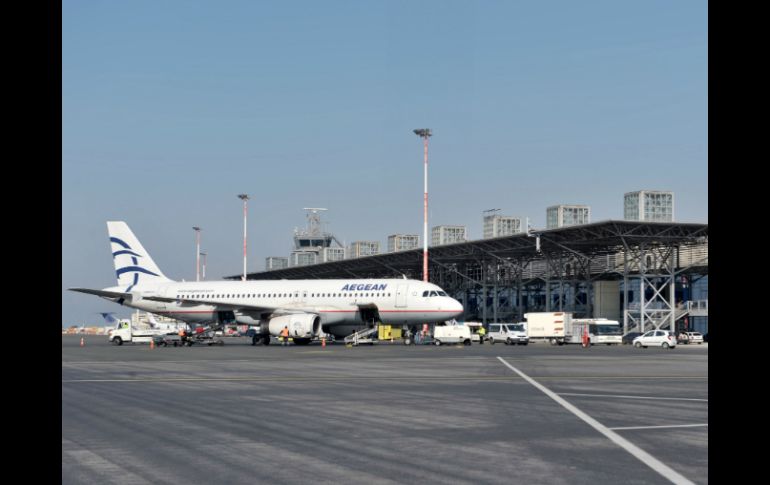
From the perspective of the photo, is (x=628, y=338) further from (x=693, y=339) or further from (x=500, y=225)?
(x=500, y=225)

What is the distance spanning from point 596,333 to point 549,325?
481 centimetres

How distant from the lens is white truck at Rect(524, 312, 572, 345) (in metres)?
77.2

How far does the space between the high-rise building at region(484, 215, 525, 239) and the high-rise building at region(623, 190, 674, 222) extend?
3123 centimetres

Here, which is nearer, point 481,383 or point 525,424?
point 525,424

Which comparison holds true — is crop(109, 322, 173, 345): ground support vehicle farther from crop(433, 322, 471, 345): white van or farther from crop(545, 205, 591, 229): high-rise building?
crop(545, 205, 591, 229): high-rise building

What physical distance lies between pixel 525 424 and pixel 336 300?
49.2 meters

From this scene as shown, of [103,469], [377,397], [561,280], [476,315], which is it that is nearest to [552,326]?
[561,280]

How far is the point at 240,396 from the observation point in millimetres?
22516

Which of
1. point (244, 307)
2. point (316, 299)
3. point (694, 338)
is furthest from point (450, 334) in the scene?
point (694, 338)

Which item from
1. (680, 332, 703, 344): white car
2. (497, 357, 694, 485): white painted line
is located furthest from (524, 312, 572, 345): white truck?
(497, 357, 694, 485): white painted line

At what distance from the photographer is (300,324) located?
62469mm

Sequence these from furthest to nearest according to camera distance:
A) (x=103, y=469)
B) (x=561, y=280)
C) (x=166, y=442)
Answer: (x=561, y=280) → (x=166, y=442) → (x=103, y=469)

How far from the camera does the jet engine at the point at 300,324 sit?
205ft
